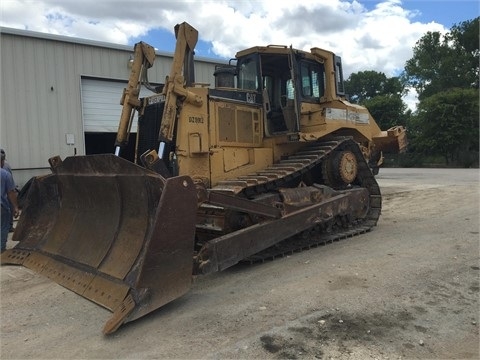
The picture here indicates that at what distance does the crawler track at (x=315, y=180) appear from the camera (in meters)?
6.24

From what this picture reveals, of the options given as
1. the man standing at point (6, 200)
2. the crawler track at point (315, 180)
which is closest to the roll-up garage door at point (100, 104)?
the man standing at point (6, 200)

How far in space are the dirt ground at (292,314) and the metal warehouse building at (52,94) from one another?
6.72m

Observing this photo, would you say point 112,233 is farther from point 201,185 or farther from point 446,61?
point 446,61

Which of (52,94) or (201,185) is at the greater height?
(52,94)

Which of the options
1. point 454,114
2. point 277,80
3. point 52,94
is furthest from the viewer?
point 454,114

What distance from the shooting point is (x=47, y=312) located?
15.0ft

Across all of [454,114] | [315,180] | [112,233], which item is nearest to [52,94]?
[315,180]

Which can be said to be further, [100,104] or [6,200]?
[100,104]

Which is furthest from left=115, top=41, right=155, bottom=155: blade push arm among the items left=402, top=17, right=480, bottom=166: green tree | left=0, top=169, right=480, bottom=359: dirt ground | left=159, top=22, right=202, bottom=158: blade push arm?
left=402, top=17, right=480, bottom=166: green tree

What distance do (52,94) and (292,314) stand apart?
422 inches

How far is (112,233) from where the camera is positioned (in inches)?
204

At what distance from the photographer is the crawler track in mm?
6242

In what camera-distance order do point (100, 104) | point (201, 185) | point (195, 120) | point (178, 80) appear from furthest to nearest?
1. point (100, 104)
2. point (195, 120)
3. point (178, 80)
4. point (201, 185)

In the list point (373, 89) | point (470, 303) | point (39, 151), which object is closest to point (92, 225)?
point (470, 303)
